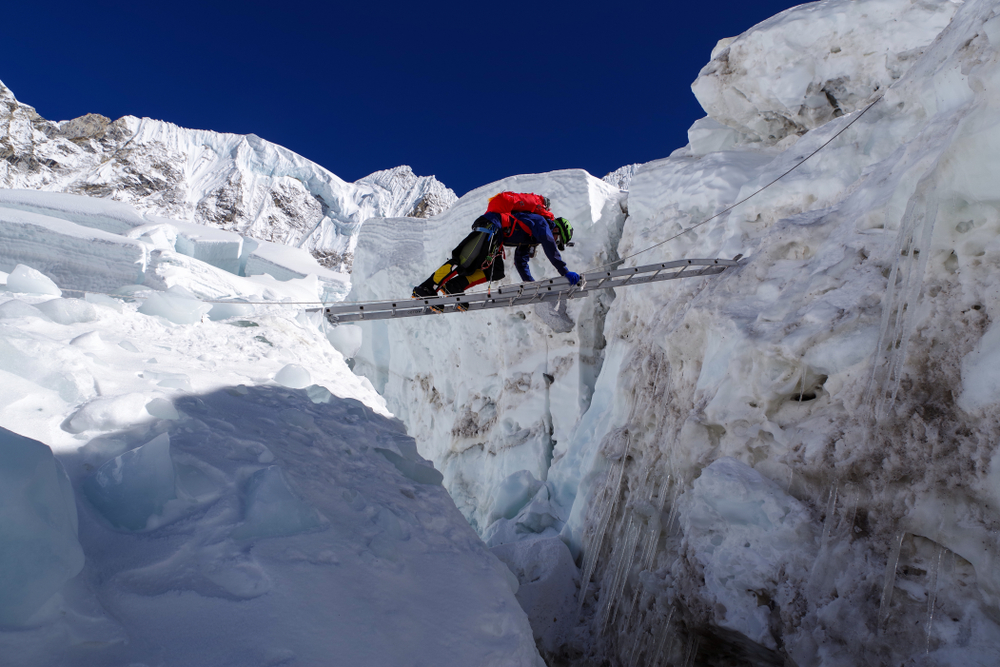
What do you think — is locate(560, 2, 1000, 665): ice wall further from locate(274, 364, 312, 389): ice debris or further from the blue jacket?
locate(274, 364, 312, 389): ice debris

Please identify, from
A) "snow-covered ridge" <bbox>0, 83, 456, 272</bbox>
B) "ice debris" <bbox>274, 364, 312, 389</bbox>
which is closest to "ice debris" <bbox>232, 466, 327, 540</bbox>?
"ice debris" <bbox>274, 364, 312, 389</bbox>

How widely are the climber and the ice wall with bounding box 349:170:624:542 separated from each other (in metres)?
2.75

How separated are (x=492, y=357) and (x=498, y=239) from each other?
14.8 ft

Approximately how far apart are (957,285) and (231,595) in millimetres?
3214

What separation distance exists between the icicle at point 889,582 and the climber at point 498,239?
106 inches

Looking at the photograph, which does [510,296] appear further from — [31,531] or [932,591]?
[31,531]

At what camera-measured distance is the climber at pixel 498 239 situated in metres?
4.31

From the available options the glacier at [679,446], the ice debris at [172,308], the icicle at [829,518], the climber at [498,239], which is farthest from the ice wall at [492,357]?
the ice debris at [172,308]

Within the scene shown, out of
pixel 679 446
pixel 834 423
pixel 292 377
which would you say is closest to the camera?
pixel 834 423

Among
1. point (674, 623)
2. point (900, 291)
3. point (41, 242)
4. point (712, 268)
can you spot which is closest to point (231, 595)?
point (674, 623)

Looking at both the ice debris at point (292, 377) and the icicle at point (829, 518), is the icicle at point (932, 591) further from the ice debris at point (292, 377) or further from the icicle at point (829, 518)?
the ice debris at point (292, 377)

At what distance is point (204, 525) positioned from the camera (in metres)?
1.68

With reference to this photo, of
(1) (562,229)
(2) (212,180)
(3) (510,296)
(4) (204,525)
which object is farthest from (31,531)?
(2) (212,180)

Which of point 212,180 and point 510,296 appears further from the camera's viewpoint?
point 212,180
